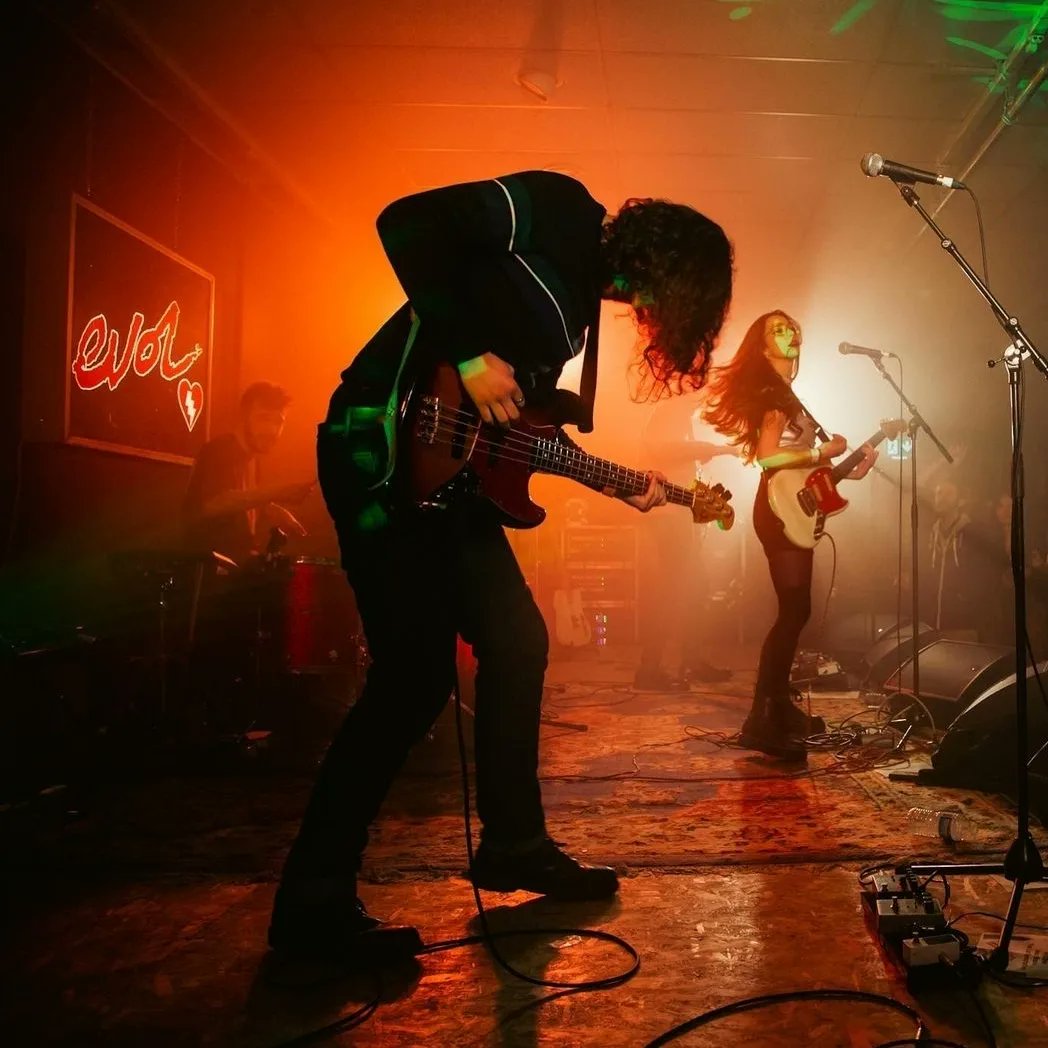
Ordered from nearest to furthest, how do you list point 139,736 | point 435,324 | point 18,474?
point 435,324, point 139,736, point 18,474

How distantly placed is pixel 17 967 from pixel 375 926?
2.34 feet

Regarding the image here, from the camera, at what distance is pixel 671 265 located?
2.05m

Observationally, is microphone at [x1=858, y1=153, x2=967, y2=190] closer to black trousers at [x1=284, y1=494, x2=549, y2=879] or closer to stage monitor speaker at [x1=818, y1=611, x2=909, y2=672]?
black trousers at [x1=284, y1=494, x2=549, y2=879]

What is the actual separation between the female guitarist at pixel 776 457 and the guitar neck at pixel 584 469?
3.79 ft

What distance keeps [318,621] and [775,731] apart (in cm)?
212

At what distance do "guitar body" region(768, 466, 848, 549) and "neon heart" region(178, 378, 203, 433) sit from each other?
3.85m

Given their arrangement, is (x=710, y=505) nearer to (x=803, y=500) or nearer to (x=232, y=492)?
(x=803, y=500)

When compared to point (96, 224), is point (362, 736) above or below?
below

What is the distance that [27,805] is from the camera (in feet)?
9.31

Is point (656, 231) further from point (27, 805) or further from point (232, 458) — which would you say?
→ point (232, 458)

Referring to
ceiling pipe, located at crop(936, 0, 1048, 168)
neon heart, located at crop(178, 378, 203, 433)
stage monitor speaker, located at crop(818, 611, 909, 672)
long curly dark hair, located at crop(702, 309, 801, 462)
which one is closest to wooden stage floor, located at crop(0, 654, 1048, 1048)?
long curly dark hair, located at crop(702, 309, 801, 462)

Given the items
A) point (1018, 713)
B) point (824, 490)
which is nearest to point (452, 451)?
Answer: point (1018, 713)

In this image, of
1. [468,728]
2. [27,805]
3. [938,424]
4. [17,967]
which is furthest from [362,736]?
[938,424]

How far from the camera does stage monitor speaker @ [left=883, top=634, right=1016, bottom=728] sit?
4012mm
